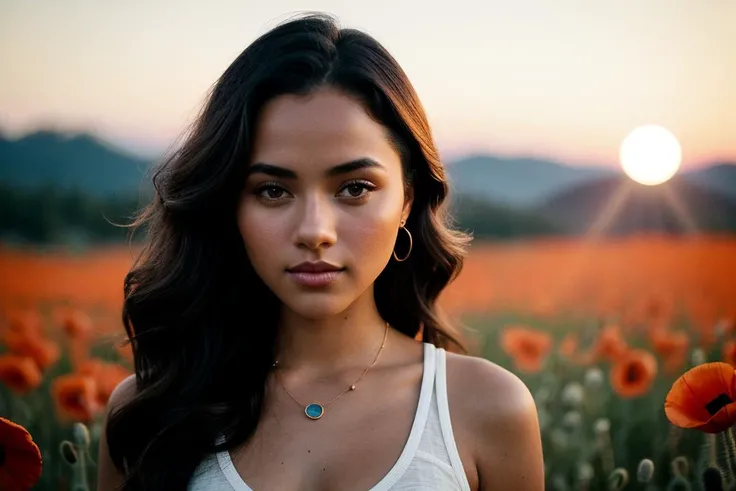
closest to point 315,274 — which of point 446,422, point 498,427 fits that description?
point 446,422

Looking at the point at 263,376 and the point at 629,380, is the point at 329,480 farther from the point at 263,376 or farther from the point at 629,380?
the point at 629,380

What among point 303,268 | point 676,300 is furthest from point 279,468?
point 676,300

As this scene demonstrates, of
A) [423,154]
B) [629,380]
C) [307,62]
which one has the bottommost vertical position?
[629,380]

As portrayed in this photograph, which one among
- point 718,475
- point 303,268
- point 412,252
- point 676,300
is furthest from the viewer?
point 676,300

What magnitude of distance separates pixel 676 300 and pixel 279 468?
2393mm

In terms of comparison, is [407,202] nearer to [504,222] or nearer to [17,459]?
[17,459]

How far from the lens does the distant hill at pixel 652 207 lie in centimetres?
393

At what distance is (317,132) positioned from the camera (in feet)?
6.55

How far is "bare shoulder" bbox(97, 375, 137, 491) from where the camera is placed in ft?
7.85

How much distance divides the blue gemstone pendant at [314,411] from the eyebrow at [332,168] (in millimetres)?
577

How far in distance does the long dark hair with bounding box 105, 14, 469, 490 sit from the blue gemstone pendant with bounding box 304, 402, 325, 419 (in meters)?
0.13

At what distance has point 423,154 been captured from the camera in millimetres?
2246

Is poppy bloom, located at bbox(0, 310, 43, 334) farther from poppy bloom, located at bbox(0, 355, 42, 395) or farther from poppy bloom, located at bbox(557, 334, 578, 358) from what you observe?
poppy bloom, located at bbox(557, 334, 578, 358)

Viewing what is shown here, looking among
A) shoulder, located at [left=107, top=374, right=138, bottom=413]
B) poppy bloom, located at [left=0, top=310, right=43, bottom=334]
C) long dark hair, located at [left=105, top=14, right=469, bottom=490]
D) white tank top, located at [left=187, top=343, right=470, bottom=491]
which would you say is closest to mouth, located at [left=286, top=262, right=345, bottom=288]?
long dark hair, located at [left=105, top=14, right=469, bottom=490]
